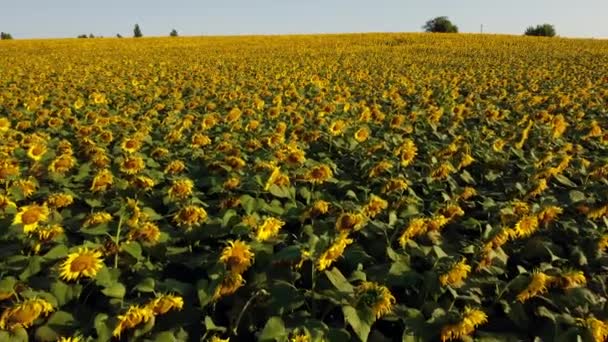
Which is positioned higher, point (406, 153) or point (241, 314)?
point (406, 153)

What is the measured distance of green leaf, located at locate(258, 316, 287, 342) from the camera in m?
2.54

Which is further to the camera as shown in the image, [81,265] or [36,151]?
[36,151]

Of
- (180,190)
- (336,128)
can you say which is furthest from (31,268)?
(336,128)

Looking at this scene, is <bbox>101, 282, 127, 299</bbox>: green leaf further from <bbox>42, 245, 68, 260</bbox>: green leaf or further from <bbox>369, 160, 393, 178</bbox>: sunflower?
<bbox>369, 160, 393, 178</bbox>: sunflower

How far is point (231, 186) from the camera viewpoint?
13.9 ft

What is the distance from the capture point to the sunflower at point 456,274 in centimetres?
289

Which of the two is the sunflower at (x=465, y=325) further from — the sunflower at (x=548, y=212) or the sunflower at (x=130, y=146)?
the sunflower at (x=130, y=146)

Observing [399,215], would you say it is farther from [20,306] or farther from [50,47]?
[50,47]

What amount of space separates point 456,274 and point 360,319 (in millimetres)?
645

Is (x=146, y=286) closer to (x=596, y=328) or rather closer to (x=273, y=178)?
(x=273, y=178)

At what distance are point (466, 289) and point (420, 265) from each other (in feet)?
1.58

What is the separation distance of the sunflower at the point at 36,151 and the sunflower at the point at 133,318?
9.90ft

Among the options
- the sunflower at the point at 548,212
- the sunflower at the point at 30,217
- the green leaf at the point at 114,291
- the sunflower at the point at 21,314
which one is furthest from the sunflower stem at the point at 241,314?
the sunflower at the point at 548,212

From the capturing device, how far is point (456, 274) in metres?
2.91
